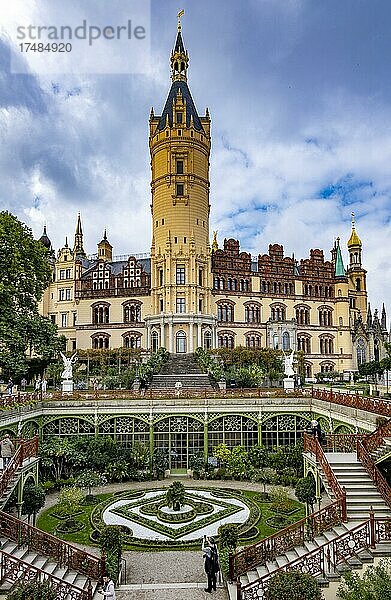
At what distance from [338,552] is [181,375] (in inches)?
1197

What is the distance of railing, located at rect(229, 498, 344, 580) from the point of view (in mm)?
14672

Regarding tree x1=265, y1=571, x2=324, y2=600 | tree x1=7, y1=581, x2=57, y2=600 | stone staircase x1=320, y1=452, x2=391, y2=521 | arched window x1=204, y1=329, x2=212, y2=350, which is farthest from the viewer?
arched window x1=204, y1=329, x2=212, y2=350

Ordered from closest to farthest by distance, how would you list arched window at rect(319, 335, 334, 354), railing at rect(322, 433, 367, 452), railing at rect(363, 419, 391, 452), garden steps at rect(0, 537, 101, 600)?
garden steps at rect(0, 537, 101, 600)
railing at rect(363, 419, 391, 452)
railing at rect(322, 433, 367, 452)
arched window at rect(319, 335, 334, 354)

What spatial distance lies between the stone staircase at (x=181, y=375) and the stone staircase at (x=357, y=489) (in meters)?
19.4

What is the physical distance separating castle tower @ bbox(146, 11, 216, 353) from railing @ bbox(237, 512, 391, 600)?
133ft

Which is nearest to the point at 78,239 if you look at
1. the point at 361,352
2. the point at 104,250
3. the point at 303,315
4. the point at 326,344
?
the point at 104,250

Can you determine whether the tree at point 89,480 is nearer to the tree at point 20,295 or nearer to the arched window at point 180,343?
the tree at point 20,295

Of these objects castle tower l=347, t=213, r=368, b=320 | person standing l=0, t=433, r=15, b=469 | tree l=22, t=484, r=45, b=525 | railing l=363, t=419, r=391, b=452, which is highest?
castle tower l=347, t=213, r=368, b=320

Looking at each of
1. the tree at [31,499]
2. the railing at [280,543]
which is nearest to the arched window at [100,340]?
the tree at [31,499]

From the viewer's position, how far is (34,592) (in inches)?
465

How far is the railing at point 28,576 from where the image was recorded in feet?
42.4

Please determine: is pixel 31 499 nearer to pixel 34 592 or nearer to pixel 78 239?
pixel 34 592

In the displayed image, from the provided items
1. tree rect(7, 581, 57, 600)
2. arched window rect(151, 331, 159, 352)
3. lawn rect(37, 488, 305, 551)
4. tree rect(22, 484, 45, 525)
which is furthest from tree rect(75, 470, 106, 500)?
arched window rect(151, 331, 159, 352)

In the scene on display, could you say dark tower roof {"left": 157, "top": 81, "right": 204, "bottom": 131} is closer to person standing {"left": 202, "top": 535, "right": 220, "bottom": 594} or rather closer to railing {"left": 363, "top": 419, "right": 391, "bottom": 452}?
railing {"left": 363, "top": 419, "right": 391, "bottom": 452}
